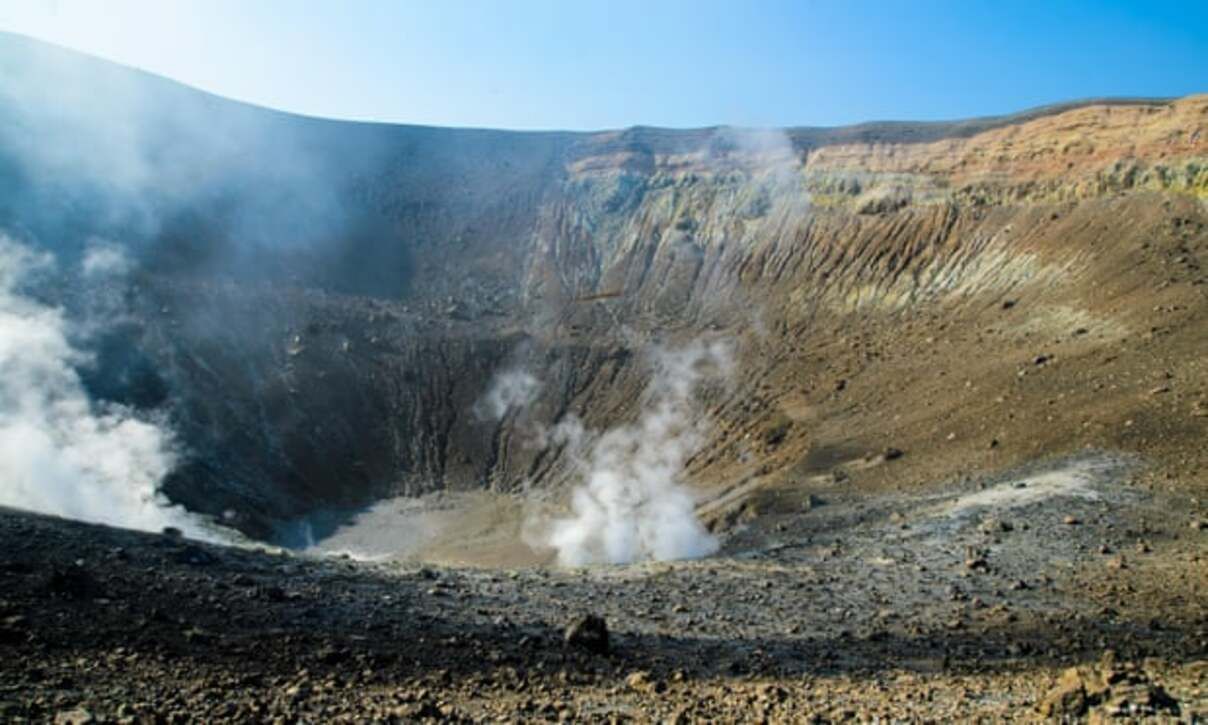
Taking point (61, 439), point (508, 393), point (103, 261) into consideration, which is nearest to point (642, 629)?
point (61, 439)

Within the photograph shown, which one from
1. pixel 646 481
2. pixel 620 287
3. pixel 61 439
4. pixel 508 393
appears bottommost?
pixel 61 439

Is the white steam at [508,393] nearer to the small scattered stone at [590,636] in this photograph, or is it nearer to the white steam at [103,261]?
the white steam at [103,261]

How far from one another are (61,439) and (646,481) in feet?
69.3

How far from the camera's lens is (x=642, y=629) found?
12695 mm

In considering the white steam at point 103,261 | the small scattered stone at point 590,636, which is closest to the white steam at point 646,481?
the small scattered stone at point 590,636

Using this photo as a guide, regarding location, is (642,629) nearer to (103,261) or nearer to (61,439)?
(61,439)

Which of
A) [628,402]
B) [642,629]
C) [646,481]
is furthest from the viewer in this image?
[628,402]

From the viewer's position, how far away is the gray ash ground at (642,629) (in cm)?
834

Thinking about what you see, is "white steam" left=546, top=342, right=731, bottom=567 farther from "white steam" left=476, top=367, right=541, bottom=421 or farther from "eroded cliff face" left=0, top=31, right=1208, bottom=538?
"white steam" left=476, top=367, right=541, bottom=421

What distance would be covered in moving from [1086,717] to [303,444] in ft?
114

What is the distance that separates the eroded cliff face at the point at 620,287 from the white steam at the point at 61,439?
5.18ft

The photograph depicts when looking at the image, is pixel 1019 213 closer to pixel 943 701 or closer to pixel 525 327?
pixel 525 327

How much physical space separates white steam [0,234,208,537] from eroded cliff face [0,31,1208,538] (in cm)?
158

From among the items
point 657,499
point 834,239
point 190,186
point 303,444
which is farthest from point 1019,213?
point 190,186
